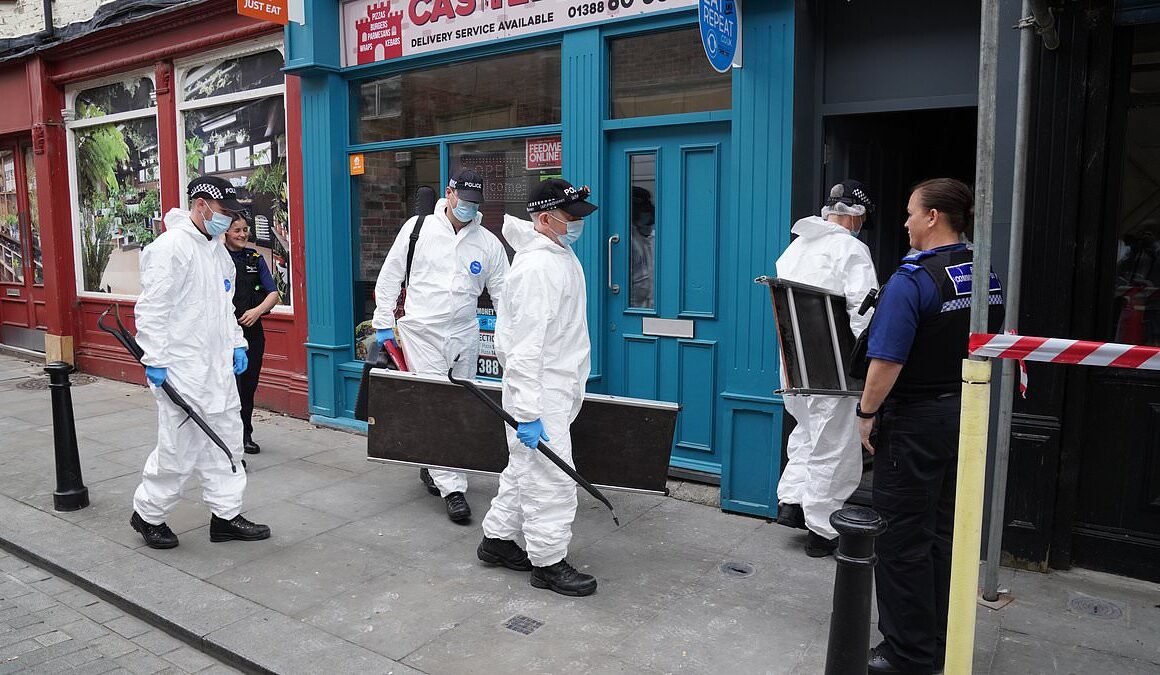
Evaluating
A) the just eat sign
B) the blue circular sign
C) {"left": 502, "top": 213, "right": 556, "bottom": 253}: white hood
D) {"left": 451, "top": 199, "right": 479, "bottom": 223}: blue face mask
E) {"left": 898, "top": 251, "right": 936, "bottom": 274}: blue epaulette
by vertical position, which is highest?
the just eat sign

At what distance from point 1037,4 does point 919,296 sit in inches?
61.5

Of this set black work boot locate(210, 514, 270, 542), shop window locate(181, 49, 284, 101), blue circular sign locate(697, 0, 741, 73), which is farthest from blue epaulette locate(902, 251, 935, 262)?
shop window locate(181, 49, 284, 101)

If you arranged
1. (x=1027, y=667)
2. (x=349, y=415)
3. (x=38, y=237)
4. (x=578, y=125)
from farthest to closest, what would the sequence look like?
(x=38, y=237) < (x=349, y=415) < (x=578, y=125) < (x=1027, y=667)

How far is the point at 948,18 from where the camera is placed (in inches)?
197

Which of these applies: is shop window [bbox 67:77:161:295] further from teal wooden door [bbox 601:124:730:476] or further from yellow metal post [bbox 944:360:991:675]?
yellow metal post [bbox 944:360:991:675]

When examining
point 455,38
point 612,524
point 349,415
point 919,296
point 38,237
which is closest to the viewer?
point 919,296

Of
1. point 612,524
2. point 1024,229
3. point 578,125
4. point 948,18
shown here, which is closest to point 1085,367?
point 1024,229

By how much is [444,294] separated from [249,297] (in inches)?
87.2

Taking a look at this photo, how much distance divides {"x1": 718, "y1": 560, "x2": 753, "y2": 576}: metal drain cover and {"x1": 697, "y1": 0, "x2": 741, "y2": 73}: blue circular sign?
271cm

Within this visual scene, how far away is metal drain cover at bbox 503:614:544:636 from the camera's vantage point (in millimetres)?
4145

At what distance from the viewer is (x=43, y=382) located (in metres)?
11.1

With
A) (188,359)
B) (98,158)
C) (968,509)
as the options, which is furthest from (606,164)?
(98,158)

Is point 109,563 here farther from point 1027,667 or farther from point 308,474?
point 1027,667

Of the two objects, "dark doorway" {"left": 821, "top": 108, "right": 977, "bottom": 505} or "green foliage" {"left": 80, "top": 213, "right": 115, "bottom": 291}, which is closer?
"dark doorway" {"left": 821, "top": 108, "right": 977, "bottom": 505}
